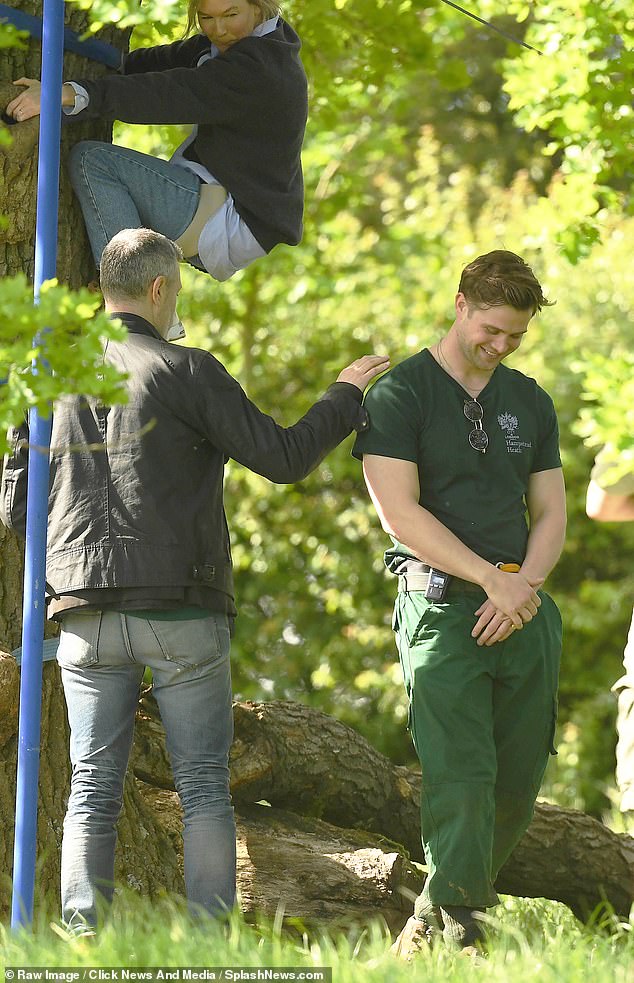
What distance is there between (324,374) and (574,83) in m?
4.47

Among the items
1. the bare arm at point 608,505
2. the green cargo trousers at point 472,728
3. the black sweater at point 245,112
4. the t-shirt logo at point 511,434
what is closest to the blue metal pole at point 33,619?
the black sweater at point 245,112

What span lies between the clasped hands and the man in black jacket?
643 millimetres

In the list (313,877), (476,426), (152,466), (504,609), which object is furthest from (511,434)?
(313,877)

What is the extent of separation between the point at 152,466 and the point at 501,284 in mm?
1097

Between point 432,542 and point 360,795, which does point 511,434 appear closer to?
point 432,542

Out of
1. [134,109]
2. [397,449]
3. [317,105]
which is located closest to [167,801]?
[397,449]

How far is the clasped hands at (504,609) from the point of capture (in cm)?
350

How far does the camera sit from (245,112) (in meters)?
3.73

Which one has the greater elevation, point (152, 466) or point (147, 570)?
point (152, 466)

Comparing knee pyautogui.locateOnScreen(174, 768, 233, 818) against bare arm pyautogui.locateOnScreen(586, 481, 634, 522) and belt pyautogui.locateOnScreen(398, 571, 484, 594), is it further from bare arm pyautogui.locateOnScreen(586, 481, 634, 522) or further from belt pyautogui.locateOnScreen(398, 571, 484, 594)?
bare arm pyautogui.locateOnScreen(586, 481, 634, 522)

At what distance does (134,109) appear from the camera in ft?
11.9

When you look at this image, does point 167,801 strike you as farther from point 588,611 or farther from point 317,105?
point 588,611

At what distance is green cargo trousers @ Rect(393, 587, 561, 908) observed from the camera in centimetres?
347


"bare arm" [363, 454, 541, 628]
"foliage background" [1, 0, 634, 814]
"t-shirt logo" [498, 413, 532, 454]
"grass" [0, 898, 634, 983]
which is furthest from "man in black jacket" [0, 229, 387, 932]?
"foliage background" [1, 0, 634, 814]
